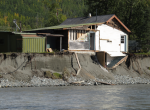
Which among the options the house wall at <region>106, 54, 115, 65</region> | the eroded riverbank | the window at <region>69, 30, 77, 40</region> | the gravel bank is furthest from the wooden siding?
the gravel bank

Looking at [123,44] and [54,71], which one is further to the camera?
[123,44]

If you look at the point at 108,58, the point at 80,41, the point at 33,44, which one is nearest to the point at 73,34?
Result: the point at 80,41

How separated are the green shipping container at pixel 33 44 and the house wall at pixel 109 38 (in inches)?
352

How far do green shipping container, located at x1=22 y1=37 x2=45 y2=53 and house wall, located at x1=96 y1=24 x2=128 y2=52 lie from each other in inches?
352

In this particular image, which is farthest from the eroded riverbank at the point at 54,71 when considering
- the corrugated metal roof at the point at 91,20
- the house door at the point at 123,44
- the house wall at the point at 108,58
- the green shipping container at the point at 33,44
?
the corrugated metal roof at the point at 91,20

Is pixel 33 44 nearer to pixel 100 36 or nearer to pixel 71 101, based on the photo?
pixel 100 36

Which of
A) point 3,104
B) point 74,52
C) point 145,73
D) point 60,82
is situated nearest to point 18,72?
point 60,82

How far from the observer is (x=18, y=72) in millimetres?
30875

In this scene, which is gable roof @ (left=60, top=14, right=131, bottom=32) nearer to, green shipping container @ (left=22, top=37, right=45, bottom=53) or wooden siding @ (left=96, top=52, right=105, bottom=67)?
wooden siding @ (left=96, top=52, right=105, bottom=67)

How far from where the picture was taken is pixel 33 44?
34219 mm

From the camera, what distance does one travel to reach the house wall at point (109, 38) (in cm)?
4023

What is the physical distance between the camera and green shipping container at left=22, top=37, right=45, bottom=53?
33.8 meters

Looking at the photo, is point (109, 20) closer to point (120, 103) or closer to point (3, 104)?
point (120, 103)

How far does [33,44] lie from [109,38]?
12074mm
